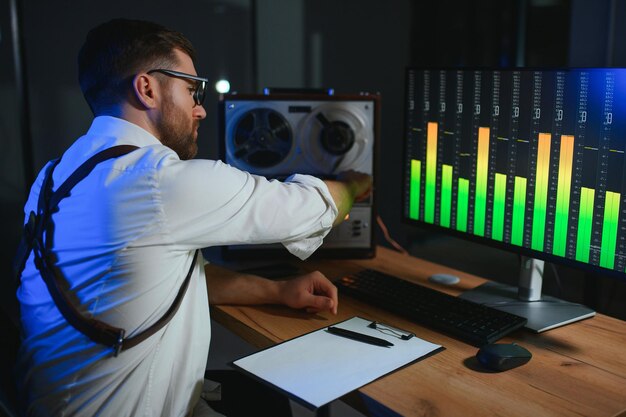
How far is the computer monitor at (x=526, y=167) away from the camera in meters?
1.30

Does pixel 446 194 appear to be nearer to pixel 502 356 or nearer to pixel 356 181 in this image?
pixel 356 181

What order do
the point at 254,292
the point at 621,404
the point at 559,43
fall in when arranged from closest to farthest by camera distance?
the point at 621,404 → the point at 254,292 → the point at 559,43

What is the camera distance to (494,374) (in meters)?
1.17

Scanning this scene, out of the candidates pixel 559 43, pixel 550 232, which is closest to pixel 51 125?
pixel 550 232

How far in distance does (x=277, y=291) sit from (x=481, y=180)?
56cm

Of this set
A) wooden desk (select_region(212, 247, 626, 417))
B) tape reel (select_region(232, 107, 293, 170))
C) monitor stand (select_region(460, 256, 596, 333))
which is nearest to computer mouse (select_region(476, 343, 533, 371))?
wooden desk (select_region(212, 247, 626, 417))

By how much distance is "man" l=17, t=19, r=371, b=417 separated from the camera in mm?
1146

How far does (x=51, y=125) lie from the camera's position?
2234 mm

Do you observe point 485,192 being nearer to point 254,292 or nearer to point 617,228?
point 617,228

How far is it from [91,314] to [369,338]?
0.54 metres

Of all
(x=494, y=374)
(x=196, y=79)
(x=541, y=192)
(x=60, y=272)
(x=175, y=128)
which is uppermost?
(x=196, y=79)

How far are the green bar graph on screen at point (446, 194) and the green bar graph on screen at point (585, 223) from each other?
375mm

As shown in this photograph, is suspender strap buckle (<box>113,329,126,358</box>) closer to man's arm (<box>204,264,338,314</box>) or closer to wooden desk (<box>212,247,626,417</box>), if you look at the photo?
wooden desk (<box>212,247,626,417</box>)

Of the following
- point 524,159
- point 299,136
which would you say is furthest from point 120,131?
point 524,159
